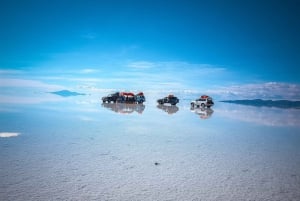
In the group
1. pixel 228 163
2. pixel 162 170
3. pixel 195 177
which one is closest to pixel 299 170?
pixel 228 163

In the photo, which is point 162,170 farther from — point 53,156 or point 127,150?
point 53,156

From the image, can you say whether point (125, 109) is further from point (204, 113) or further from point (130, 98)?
point (130, 98)

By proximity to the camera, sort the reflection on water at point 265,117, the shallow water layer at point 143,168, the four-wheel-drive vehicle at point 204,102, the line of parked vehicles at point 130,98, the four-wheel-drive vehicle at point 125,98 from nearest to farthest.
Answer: the shallow water layer at point 143,168 < the reflection on water at point 265,117 < the four-wheel-drive vehicle at point 204,102 < the line of parked vehicles at point 130,98 < the four-wheel-drive vehicle at point 125,98

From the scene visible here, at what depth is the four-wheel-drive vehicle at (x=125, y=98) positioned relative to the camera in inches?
1794

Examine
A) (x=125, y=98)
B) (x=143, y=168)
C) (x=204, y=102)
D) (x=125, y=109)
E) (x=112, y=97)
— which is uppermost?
(x=112, y=97)

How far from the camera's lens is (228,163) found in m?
7.86

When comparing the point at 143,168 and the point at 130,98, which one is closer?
the point at 143,168

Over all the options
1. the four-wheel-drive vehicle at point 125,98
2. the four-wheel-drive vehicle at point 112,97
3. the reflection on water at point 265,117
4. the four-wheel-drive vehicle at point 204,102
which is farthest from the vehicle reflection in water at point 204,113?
the four-wheel-drive vehicle at point 112,97

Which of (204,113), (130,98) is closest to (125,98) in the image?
(130,98)

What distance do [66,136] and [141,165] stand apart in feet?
19.1

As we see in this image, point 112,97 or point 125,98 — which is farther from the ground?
point 112,97

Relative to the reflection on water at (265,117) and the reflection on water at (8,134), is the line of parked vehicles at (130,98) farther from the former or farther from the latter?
the reflection on water at (8,134)

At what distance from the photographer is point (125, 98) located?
150 ft

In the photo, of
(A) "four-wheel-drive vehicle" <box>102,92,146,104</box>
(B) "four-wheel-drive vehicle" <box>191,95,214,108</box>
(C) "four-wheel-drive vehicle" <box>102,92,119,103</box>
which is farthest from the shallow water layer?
(C) "four-wheel-drive vehicle" <box>102,92,119,103</box>
